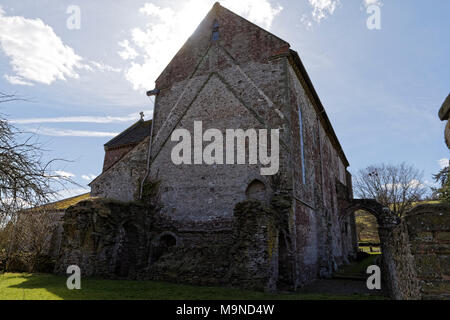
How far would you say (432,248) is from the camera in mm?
3713

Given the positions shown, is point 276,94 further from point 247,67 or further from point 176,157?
point 176,157

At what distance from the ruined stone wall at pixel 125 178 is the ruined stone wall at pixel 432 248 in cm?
1438

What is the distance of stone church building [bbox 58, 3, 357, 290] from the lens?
34.2 feet

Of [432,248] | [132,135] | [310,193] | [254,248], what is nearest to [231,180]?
[254,248]

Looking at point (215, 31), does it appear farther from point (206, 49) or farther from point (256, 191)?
point (256, 191)

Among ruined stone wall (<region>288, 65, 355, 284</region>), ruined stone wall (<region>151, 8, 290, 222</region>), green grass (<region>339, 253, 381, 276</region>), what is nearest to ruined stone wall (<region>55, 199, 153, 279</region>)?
ruined stone wall (<region>151, 8, 290, 222</region>)

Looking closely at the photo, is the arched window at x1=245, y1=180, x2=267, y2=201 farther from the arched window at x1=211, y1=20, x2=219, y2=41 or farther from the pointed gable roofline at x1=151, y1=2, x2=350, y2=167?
the arched window at x1=211, y1=20, x2=219, y2=41

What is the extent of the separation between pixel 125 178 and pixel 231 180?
7.05 metres

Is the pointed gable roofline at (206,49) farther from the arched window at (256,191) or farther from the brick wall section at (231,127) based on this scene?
the arched window at (256,191)

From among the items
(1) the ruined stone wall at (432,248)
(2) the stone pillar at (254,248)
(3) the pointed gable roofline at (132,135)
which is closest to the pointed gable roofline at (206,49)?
(3) the pointed gable roofline at (132,135)

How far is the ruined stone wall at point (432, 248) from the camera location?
3590mm

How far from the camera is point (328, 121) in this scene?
856 inches

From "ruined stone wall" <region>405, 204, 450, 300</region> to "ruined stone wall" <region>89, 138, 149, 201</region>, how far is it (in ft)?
47.2
